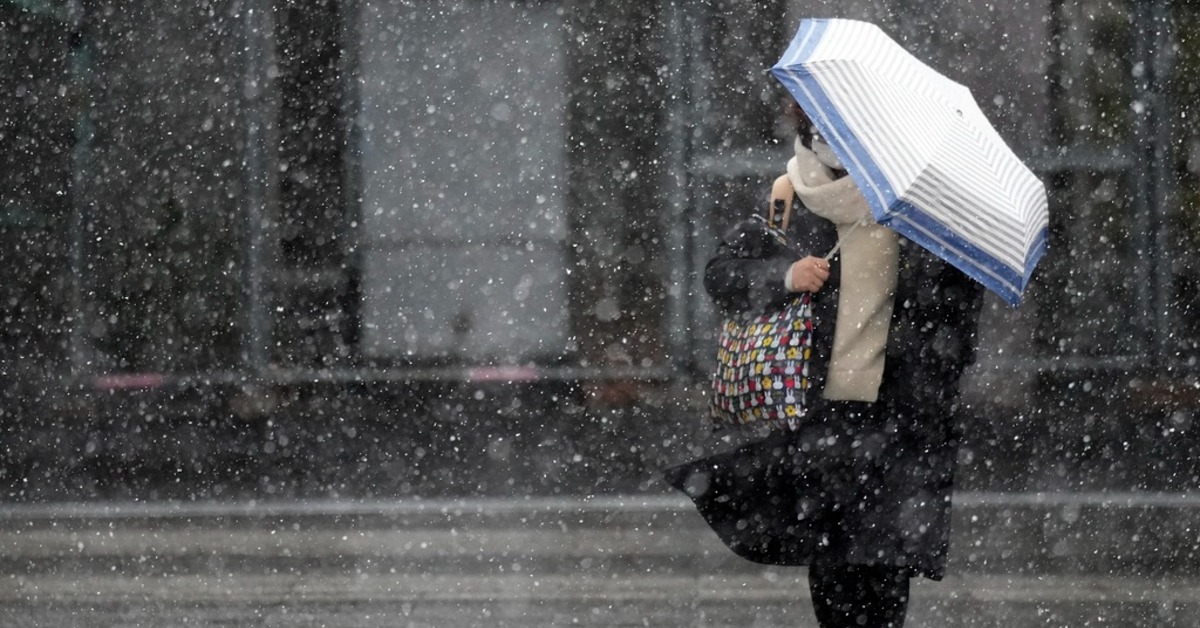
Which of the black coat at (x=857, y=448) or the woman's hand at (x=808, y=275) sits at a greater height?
the woman's hand at (x=808, y=275)

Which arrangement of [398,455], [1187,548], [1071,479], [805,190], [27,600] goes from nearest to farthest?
[805,190], [27,600], [1187,548], [1071,479], [398,455]

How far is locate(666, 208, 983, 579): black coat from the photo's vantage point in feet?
12.7

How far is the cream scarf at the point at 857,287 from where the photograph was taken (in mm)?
3887

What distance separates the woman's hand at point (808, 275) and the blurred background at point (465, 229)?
450cm

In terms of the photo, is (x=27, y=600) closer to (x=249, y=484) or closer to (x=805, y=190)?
(x=249, y=484)

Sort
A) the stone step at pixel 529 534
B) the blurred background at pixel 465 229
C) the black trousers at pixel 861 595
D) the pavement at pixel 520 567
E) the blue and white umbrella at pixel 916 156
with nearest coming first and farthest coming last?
the blue and white umbrella at pixel 916 156, the black trousers at pixel 861 595, the pavement at pixel 520 567, the stone step at pixel 529 534, the blurred background at pixel 465 229

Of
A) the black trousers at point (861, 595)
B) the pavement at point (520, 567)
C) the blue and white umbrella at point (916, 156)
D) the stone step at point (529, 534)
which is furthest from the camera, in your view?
the stone step at point (529, 534)

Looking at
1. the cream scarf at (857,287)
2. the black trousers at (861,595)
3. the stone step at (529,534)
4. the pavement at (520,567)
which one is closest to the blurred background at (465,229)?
the stone step at (529,534)

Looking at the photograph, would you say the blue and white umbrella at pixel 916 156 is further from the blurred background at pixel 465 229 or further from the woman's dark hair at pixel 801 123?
the blurred background at pixel 465 229

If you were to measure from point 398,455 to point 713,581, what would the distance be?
2.93m

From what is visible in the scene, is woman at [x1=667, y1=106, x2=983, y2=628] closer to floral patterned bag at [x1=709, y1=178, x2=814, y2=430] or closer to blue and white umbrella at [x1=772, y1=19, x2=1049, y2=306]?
floral patterned bag at [x1=709, y1=178, x2=814, y2=430]

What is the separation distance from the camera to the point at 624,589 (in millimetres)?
6008

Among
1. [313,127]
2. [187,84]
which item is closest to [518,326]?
[313,127]

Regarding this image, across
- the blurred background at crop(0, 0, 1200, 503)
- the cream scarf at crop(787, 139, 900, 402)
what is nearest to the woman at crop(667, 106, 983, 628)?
the cream scarf at crop(787, 139, 900, 402)
